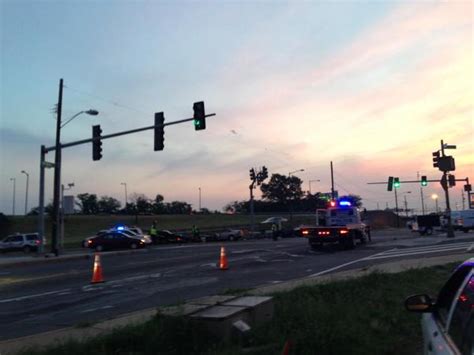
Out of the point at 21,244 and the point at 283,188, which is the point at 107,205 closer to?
the point at 283,188

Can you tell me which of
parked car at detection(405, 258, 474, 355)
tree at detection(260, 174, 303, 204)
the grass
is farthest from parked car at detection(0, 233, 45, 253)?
tree at detection(260, 174, 303, 204)

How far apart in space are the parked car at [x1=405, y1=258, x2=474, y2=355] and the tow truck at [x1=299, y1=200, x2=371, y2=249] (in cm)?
2380

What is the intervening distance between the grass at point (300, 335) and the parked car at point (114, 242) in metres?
34.6

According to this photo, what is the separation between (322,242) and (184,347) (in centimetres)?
2272

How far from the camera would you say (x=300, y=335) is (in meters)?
6.75

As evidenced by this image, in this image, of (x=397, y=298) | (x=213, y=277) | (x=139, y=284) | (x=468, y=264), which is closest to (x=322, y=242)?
(x=213, y=277)

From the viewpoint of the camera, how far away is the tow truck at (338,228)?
28.3 metres

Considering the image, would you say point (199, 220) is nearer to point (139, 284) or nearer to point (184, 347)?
point (139, 284)

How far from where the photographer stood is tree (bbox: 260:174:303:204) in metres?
164

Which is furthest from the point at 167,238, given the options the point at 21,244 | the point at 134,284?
the point at 134,284

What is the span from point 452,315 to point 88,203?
Answer: 195 m

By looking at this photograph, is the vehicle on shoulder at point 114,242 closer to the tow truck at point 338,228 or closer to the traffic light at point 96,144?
the traffic light at point 96,144

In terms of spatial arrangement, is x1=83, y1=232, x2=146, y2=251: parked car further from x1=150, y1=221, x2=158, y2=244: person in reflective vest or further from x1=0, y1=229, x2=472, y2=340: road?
x1=0, y1=229, x2=472, y2=340: road

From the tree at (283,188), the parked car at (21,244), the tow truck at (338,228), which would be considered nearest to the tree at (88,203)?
the tree at (283,188)
